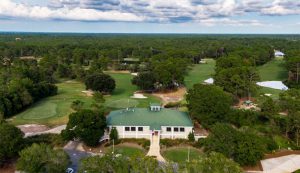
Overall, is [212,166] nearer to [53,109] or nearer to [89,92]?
[53,109]

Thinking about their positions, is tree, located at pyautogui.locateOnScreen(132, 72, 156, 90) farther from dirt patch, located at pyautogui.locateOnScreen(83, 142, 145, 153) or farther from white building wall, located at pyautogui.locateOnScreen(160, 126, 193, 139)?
dirt patch, located at pyautogui.locateOnScreen(83, 142, 145, 153)

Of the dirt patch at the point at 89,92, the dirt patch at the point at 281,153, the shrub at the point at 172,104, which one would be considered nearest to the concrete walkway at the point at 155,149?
the dirt patch at the point at 281,153

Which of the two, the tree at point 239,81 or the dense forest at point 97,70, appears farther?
the tree at point 239,81

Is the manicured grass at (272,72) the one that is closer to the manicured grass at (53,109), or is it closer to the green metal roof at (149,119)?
the manicured grass at (53,109)

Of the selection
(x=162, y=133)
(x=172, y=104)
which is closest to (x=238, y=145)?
(x=162, y=133)

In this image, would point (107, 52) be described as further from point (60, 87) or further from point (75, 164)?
point (75, 164)

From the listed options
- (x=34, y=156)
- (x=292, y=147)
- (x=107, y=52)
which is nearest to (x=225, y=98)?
(x=292, y=147)

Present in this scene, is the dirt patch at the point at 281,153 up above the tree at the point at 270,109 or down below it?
below
